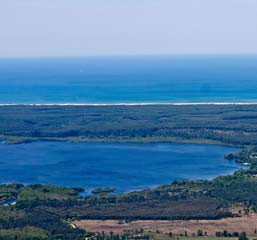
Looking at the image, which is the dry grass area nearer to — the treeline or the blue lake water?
the blue lake water

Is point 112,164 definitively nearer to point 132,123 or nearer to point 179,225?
point 179,225

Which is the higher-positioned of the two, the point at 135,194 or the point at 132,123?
the point at 132,123

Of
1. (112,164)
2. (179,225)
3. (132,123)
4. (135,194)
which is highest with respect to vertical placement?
(132,123)

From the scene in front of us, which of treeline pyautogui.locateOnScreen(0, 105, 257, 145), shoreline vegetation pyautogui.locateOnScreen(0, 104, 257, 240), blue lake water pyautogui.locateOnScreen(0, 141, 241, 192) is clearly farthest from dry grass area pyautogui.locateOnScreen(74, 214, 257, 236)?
treeline pyautogui.locateOnScreen(0, 105, 257, 145)

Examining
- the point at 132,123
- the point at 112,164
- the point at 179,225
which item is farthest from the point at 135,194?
the point at 132,123

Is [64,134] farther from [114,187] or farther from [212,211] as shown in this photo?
[212,211]

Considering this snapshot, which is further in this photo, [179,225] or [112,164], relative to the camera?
[112,164]

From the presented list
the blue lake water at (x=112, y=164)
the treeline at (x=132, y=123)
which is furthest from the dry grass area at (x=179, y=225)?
the treeline at (x=132, y=123)

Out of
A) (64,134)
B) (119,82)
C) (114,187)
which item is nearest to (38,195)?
(114,187)
